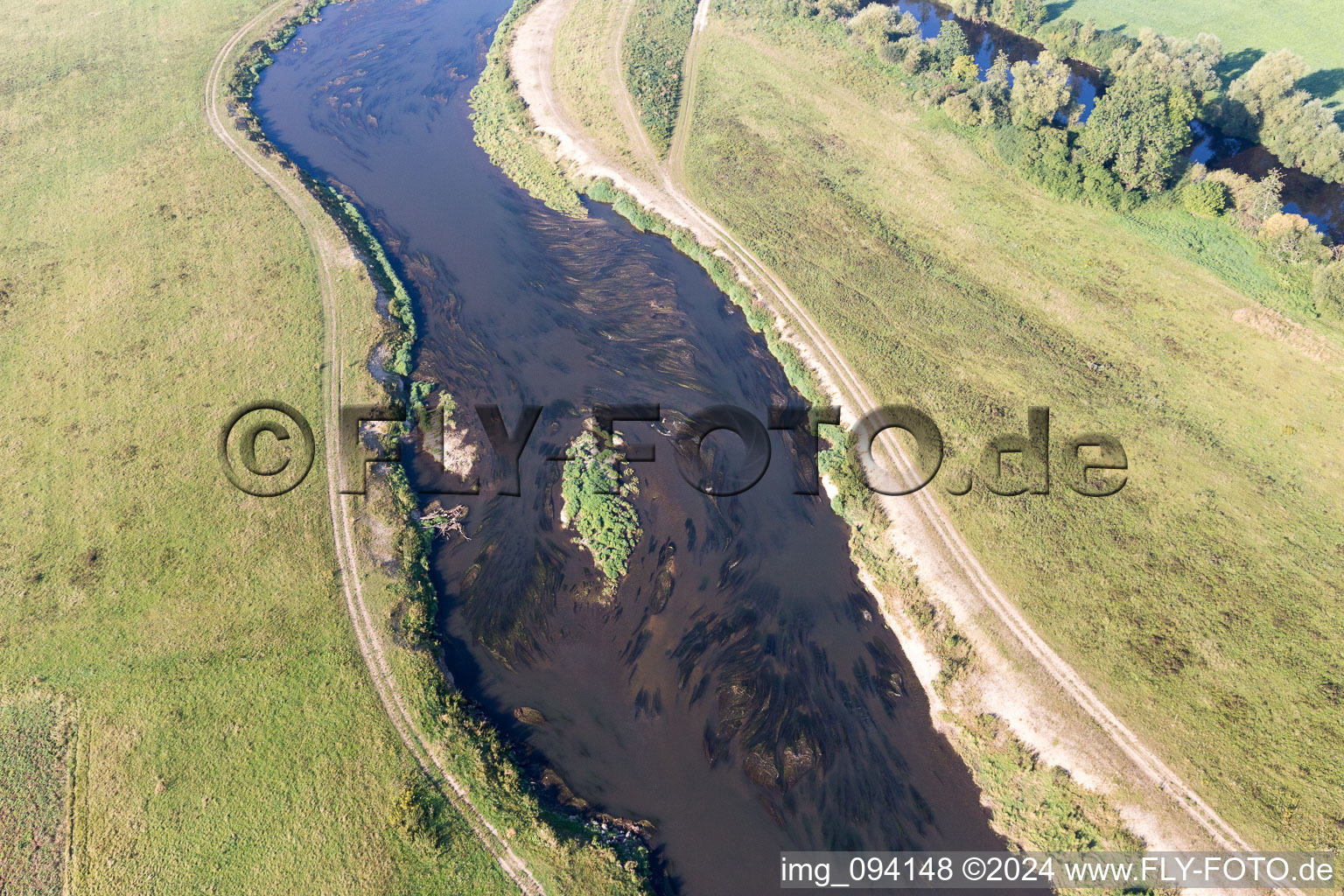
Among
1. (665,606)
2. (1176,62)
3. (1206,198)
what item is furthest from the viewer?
(1176,62)

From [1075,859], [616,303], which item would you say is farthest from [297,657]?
[1075,859]

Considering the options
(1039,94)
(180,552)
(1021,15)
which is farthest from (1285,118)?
(180,552)

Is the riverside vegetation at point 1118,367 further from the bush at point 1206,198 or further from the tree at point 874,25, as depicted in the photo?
the tree at point 874,25

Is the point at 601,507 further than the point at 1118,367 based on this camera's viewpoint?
No

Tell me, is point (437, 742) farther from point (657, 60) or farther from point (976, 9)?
point (976, 9)

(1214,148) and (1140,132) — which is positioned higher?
(1214,148)

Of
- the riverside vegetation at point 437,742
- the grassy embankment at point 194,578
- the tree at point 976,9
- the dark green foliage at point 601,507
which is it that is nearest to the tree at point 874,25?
the tree at point 976,9
